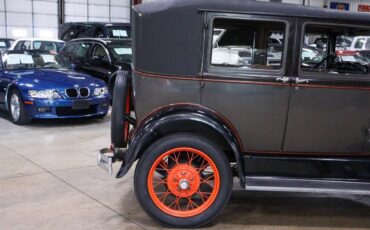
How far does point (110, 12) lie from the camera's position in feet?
73.0

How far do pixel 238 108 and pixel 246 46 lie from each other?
531 mm

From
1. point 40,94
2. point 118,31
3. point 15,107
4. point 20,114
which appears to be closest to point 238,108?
point 40,94

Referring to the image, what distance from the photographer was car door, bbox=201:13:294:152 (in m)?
3.64

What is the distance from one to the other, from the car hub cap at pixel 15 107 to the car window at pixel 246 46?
15.8ft

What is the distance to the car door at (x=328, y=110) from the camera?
3668 millimetres

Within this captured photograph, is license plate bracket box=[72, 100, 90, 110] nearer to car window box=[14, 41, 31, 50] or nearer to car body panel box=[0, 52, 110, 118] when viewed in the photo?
car body panel box=[0, 52, 110, 118]

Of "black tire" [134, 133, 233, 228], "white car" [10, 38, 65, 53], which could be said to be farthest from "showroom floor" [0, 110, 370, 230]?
"white car" [10, 38, 65, 53]

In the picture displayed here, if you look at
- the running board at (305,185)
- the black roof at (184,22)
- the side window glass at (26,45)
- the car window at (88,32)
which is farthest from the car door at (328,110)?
the side window glass at (26,45)

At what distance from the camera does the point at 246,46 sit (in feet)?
12.4

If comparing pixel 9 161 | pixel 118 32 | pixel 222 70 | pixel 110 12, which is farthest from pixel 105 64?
pixel 110 12

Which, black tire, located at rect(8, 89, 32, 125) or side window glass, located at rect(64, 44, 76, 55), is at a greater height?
side window glass, located at rect(64, 44, 76, 55)

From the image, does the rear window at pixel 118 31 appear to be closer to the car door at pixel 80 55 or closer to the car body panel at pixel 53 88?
the car door at pixel 80 55

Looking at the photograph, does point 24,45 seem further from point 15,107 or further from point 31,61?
point 15,107

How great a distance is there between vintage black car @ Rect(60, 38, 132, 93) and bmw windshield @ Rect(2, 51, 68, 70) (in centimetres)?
73
